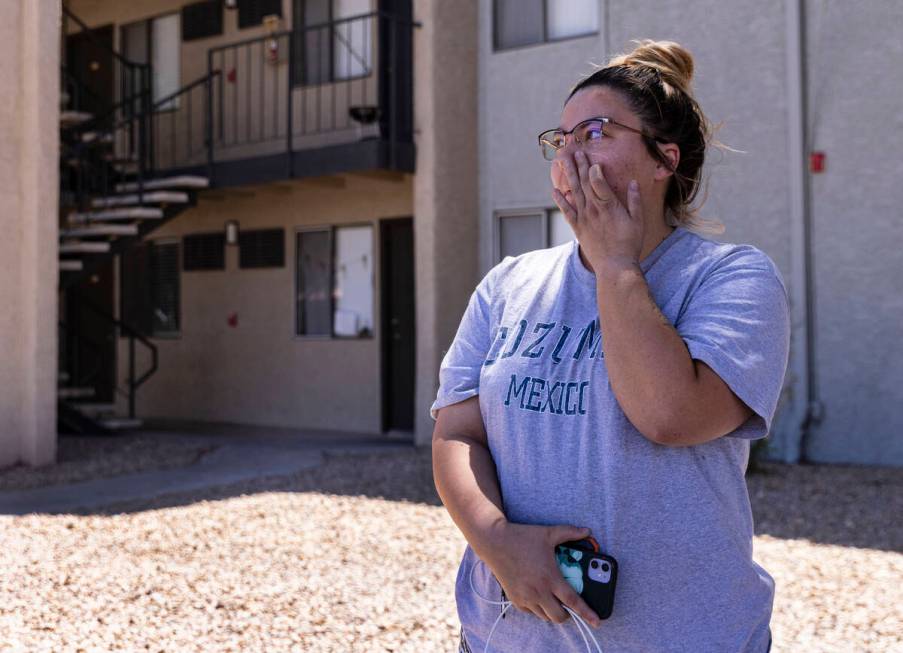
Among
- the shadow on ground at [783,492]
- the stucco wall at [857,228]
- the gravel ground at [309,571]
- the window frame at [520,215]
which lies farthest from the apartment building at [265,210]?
the stucco wall at [857,228]

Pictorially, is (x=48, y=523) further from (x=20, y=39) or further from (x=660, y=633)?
(x=660, y=633)

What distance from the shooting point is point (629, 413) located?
158 cm

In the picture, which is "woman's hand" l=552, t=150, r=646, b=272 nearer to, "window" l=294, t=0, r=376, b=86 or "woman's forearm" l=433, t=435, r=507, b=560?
"woman's forearm" l=433, t=435, r=507, b=560

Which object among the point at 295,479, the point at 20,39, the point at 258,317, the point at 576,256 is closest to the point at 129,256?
the point at 258,317

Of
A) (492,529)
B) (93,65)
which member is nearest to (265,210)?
(93,65)

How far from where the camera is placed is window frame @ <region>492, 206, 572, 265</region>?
455 inches

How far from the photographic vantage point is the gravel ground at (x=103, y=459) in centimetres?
880

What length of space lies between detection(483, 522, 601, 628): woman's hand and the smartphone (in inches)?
0.4

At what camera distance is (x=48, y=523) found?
22.5 feet

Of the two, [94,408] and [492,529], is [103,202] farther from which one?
[492,529]

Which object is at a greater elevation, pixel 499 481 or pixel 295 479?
pixel 499 481

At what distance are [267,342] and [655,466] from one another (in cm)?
1238

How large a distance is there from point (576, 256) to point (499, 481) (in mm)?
409

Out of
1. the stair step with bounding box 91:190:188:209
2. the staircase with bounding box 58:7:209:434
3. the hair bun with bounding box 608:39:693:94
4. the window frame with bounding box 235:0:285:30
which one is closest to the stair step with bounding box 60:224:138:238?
the staircase with bounding box 58:7:209:434
